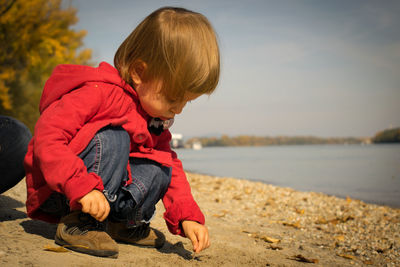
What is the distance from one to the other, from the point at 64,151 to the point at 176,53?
0.64 meters

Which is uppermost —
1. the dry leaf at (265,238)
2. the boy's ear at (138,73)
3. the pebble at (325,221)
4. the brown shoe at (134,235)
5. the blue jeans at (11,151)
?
the boy's ear at (138,73)

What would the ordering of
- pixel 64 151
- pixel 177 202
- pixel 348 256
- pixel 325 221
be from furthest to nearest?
pixel 325 221
pixel 348 256
pixel 177 202
pixel 64 151

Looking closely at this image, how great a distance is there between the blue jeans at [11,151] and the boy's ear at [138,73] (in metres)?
0.90

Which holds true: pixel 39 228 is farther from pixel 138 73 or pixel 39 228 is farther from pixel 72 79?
pixel 138 73

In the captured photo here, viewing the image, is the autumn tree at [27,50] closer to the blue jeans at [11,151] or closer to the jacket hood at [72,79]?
the blue jeans at [11,151]

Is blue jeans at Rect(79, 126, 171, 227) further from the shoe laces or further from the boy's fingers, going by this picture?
the boy's fingers

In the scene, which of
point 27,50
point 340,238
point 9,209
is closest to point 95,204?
point 9,209

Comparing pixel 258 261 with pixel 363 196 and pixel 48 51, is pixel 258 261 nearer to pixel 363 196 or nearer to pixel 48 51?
pixel 363 196

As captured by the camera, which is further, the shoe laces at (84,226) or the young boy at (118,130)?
the shoe laces at (84,226)

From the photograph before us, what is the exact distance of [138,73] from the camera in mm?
1603

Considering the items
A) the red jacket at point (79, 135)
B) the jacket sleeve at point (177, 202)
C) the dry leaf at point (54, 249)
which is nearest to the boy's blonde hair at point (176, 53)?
the red jacket at point (79, 135)

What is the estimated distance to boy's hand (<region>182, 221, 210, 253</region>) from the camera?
1602 millimetres

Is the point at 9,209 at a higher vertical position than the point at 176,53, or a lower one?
lower

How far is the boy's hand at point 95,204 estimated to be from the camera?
4.20ft
